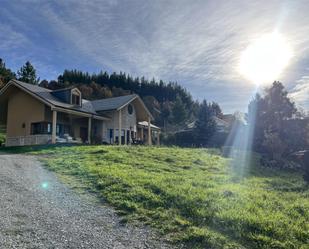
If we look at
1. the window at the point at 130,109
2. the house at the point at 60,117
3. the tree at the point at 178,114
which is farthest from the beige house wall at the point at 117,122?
the tree at the point at 178,114

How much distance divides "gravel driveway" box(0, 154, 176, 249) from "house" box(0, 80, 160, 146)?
51.5 feet

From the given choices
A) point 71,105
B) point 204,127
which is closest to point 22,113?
point 71,105

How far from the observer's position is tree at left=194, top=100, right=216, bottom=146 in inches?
1420

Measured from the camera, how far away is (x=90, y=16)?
12.9 m

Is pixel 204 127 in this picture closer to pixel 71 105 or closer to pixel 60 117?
pixel 71 105

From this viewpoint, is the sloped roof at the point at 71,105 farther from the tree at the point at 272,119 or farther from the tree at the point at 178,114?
the tree at the point at 178,114

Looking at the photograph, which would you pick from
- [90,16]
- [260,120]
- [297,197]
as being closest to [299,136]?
[260,120]

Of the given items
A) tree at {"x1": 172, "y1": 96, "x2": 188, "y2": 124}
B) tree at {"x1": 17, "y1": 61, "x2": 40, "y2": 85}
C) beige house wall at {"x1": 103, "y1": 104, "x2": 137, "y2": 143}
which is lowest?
beige house wall at {"x1": 103, "y1": 104, "x2": 137, "y2": 143}

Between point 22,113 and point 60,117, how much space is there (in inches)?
124

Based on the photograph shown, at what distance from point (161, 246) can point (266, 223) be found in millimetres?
2349

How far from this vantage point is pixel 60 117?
2598cm

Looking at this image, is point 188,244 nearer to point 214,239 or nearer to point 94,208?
point 214,239

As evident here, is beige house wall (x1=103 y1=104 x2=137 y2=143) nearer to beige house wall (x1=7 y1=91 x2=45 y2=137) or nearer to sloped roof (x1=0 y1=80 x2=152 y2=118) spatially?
sloped roof (x1=0 y1=80 x2=152 y2=118)

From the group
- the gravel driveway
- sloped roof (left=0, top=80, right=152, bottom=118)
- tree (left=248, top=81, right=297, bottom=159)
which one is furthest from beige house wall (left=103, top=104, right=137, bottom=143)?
the gravel driveway
